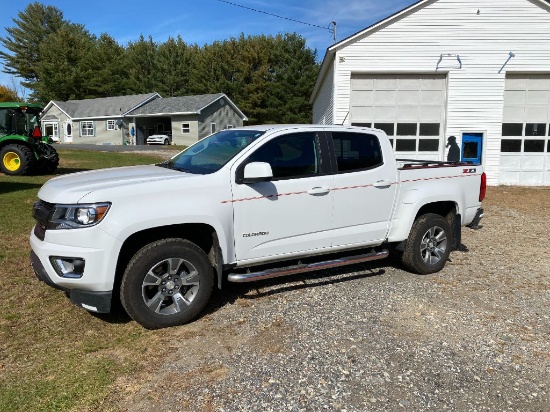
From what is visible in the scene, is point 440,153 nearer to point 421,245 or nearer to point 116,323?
point 421,245

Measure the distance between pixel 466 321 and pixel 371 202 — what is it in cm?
160

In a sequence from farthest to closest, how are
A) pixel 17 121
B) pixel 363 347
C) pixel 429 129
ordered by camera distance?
1. pixel 429 129
2. pixel 17 121
3. pixel 363 347

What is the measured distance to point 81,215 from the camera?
3727 millimetres

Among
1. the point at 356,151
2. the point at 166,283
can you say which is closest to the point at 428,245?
the point at 356,151

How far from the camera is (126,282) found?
152 inches

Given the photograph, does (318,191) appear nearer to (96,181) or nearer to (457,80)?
(96,181)

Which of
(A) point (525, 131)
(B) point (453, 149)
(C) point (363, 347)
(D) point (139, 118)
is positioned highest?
(D) point (139, 118)

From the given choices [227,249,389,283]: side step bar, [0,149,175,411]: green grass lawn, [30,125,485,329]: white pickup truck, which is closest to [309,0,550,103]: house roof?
[30,125,485,329]: white pickup truck

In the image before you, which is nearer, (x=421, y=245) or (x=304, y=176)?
(x=304, y=176)

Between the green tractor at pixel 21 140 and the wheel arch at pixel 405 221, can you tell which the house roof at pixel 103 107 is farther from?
the wheel arch at pixel 405 221

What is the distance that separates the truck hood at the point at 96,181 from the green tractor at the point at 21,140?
1205 cm

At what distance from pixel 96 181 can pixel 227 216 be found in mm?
1255

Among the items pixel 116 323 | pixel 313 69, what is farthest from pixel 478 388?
pixel 313 69

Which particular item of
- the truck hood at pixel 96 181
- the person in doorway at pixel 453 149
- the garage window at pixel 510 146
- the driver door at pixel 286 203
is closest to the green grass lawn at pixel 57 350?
the truck hood at pixel 96 181
